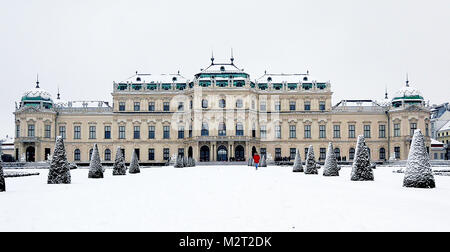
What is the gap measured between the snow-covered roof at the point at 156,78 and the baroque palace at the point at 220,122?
0.14m

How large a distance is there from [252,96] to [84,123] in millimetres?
22999

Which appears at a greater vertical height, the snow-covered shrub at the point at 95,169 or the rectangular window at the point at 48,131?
the rectangular window at the point at 48,131

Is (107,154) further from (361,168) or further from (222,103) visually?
(361,168)

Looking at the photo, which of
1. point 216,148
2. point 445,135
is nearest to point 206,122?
point 216,148

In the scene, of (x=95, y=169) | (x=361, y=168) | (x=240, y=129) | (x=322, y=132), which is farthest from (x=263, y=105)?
(x=361, y=168)

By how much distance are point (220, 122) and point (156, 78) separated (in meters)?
11.9

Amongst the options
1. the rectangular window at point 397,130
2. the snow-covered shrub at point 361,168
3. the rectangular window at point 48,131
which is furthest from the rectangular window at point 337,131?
the snow-covered shrub at point 361,168

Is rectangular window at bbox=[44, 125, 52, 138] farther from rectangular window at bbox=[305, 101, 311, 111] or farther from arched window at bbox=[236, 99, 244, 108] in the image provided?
rectangular window at bbox=[305, 101, 311, 111]

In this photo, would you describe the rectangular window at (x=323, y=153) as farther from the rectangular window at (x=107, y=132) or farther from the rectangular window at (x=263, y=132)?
the rectangular window at (x=107, y=132)

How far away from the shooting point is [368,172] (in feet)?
67.3

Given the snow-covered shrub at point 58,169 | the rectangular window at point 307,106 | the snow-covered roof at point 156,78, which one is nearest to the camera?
the snow-covered shrub at point 58,169

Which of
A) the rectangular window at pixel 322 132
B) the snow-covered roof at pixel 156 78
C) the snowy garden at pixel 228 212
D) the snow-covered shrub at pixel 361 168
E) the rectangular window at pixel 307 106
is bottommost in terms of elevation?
the snowy garden at pixel 228 212

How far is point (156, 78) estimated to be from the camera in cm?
6275

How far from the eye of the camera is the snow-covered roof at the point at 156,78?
2443 inches
